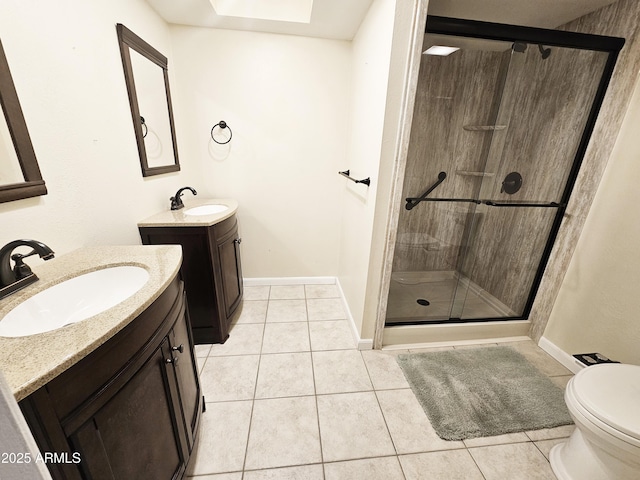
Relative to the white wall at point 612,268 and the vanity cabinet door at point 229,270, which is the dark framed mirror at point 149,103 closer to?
the vanity cabinet door at point 229,270

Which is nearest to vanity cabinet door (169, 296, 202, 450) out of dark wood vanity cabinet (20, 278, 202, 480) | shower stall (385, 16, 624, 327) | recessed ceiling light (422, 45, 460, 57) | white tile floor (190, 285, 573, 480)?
dark wood vanity cabinet (20, 278, 202, 480)

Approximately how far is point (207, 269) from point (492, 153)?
229 centimetres

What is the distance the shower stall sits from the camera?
1572 millimetres

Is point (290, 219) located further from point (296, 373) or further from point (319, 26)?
point (319, 26)

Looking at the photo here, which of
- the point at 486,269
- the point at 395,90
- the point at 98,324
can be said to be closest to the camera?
the point at 98,324

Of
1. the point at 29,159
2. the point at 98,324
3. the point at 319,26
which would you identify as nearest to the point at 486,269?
the point at 319,26

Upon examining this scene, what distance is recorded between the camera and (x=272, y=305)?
233 centimetres

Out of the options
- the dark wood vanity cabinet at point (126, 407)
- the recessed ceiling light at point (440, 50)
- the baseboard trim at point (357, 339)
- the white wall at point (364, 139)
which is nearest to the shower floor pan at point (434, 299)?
the baseboard trim at point (357, 339)

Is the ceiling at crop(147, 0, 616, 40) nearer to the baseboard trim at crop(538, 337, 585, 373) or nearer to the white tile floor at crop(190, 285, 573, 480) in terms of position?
the baseboard trim at crop(538, 337, 585, 373)

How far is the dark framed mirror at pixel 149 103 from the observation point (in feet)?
4.87

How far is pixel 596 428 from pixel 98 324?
163 cm

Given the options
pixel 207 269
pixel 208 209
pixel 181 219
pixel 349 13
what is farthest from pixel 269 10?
pixel 207 269

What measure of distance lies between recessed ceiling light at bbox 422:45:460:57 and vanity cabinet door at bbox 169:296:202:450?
235cm

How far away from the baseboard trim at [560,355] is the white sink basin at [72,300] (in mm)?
2412
